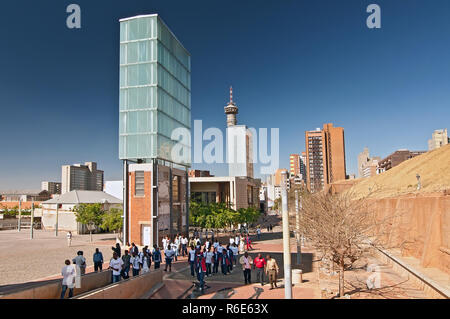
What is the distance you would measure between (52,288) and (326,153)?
136503 mm

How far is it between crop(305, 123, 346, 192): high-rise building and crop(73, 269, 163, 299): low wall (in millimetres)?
120547

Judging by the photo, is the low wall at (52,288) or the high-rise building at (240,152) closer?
the low wall at (52,288)

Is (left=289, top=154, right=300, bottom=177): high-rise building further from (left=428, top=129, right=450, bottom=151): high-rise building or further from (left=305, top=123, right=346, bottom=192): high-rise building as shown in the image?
(left=428, top=129, right=450, bottom=151): high-rise building

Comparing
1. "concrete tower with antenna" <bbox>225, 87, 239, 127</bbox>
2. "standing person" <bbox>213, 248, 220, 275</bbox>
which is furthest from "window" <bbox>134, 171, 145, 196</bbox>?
"concrete tower with antenna" <bbox>225, 87, 239, 127</bbox>

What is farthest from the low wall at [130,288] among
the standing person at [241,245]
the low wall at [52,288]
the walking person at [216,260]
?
the standing person at [241,245]

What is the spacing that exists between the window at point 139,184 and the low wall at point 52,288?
16310 millimetres

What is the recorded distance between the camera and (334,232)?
1238 centimetres

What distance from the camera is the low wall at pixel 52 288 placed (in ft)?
28.3

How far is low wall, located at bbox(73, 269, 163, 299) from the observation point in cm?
1005

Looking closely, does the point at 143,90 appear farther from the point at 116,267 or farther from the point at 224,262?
the point at 116,267

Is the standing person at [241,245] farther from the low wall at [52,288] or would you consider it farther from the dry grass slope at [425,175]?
the low wall at [52,288]

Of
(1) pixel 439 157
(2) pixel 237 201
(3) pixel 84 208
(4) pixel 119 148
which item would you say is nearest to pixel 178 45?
(4) pixel 119 148
